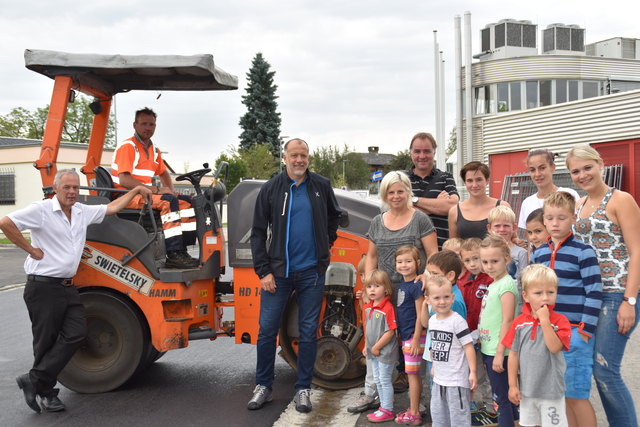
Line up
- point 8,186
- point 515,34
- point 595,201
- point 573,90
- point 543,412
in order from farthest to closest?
point 515,34, point 573,90, point 8,186, point 595,201, point 543,412

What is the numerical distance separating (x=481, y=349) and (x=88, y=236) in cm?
349

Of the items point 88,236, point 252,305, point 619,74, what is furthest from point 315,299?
point 619,74

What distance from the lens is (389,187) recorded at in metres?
4.91

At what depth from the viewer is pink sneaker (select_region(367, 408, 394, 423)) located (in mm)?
4773

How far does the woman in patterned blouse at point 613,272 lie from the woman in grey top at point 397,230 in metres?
1.20

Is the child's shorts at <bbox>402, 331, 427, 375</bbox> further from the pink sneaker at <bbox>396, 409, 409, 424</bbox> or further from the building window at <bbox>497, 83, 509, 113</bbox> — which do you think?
the building window at <bbox>497, 83, 509, 113</bbox>

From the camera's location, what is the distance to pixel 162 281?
5.63 m

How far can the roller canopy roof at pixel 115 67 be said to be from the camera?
557 cm

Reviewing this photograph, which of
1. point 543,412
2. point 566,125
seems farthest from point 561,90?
point 543,412

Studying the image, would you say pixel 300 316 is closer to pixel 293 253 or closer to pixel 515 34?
pixel 293 253

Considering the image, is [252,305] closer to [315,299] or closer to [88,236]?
[315,299]

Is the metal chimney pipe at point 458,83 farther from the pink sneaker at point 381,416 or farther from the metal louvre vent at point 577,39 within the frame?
the pink sneaker at point 381,416

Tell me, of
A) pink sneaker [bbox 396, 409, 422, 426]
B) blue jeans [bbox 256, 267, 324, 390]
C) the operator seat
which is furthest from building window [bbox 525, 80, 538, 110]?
pink sneaker [bbox 396, 409, 422, 426]

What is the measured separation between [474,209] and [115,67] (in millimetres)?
3220
